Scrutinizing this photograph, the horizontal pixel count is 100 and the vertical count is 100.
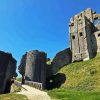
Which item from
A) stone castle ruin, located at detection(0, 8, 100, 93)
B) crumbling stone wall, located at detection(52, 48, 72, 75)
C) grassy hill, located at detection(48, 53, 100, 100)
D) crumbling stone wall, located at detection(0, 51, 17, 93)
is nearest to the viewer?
grassy hill, located at detection(48, 53, 100, 100)

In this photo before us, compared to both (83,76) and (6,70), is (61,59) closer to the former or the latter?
(83,76)

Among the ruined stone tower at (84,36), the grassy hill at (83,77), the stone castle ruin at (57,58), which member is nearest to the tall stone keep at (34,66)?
the stone castle ruin at (57,58)

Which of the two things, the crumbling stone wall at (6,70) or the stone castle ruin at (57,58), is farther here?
the stone castle ruin at (57,58)

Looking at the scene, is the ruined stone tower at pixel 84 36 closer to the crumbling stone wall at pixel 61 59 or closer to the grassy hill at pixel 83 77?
the crumbling stone wall at pixel 61 59

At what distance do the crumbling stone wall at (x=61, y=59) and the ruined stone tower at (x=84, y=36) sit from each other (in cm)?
119

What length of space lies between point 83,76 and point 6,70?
1447cm

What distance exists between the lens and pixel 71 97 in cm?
2189

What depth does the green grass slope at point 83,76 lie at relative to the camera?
37.0 meters

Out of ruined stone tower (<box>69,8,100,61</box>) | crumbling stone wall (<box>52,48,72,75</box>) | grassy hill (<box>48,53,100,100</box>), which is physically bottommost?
grassy hill (<box>48,53,100,100</box>)

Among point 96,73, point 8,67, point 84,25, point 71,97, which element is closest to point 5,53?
point 8,67

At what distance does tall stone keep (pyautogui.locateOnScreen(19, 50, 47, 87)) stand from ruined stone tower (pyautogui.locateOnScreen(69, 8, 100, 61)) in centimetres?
1081

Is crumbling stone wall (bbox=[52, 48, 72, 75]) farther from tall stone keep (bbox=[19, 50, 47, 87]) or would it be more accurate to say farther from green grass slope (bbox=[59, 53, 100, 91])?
tall stone keep (bbox=[19, 50, 47, 87])

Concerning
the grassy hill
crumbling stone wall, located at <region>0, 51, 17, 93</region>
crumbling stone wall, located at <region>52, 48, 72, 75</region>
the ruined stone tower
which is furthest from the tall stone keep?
the ruined stone tower

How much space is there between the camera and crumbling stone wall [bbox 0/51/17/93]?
4175cm
